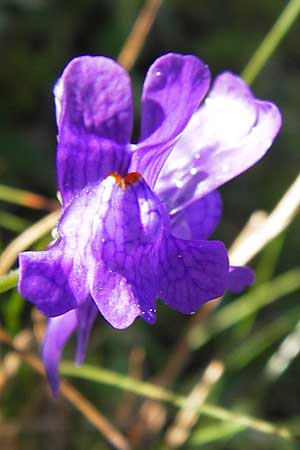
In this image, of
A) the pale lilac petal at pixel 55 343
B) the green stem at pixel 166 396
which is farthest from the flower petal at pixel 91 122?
the green stem at pixel 166 396

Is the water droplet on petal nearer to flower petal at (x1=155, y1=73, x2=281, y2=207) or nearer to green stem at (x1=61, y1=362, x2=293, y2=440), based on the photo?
flower petal at (x1=155, y1=73, x2=281, y2=207)

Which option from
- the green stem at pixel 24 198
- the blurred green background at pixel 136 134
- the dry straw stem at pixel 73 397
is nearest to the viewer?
the dry straw stem at pixel 73 397

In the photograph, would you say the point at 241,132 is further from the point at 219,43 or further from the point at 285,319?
the point at 219,43

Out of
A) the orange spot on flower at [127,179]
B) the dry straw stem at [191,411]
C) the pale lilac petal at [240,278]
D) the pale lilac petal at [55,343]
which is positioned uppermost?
the orange spot on flower at [127,179]

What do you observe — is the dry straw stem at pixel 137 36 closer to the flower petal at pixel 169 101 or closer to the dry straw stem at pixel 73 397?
the dry straw stem at pixel 73 397

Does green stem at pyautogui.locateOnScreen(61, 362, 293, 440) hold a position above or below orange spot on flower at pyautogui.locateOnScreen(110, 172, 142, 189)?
below

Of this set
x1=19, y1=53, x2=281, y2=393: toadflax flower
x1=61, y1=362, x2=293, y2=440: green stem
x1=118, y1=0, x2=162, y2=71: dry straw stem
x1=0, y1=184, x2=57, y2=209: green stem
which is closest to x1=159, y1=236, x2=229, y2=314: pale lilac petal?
x1=19, y1=53, x2=281, y2=393: toadflax flower
